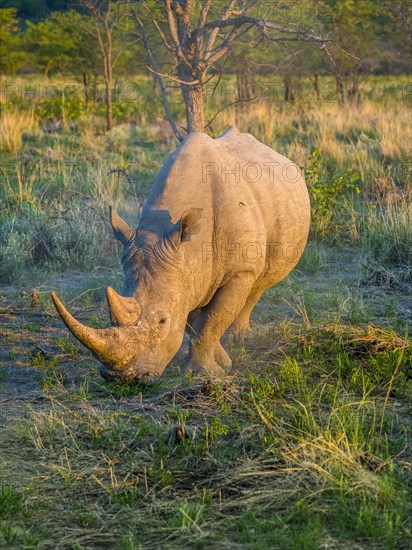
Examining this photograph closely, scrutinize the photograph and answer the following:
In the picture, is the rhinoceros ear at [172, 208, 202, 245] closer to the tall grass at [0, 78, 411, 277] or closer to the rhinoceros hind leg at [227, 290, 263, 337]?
the rhinoceros hind leg at [227, 290, 263, 337]

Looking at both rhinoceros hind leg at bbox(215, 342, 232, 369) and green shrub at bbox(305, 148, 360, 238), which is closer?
rhinoceros hind leg at bbox(215, 342, 232, 369)

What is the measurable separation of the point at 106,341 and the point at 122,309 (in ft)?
0.72

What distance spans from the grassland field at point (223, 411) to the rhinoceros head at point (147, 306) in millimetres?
250

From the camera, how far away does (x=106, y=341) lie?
4887 millimetres

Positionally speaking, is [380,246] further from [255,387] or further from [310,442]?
[310,442]

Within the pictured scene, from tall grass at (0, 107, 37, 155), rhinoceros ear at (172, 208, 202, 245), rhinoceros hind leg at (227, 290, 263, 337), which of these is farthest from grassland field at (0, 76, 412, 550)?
tall grass at (0, 107, 37, 155)

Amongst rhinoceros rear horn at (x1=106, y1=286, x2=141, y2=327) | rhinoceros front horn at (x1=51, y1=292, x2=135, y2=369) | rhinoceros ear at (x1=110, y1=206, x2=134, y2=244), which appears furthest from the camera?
rhinoceros ear at (x1=110, y1=206, x2=134, y2=244)

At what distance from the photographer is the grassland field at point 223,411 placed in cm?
373

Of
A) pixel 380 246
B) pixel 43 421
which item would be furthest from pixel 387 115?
pixel 43 421

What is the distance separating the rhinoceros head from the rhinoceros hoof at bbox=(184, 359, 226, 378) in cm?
50

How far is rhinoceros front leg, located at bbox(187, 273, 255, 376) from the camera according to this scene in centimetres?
588

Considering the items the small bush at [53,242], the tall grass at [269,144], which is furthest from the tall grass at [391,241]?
the small bush at [53,242]

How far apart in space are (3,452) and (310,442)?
1.65m

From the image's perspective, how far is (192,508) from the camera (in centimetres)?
376
